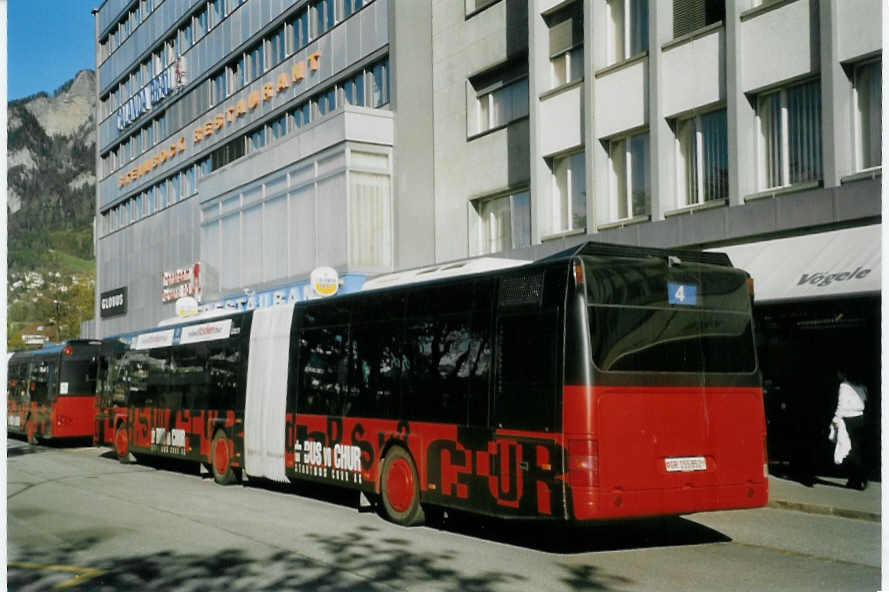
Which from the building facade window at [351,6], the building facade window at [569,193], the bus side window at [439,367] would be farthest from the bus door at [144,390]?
the building facade window at [351,6]

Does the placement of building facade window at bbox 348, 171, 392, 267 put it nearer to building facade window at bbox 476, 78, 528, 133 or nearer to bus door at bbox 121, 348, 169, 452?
building facade window at bbox 476, 78, 528, 133

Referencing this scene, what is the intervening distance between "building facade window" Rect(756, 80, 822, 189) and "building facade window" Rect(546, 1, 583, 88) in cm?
562

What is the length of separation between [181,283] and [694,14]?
2901cm

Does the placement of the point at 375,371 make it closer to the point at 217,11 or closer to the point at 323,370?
the point at 323,370

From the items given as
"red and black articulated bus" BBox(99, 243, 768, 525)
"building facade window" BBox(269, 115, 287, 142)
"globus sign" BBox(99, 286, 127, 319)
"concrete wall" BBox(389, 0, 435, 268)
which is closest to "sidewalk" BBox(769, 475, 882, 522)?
"red and black articulated bus" BBox(99, 243, 768, 525)

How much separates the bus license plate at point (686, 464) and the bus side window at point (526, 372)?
119 cm

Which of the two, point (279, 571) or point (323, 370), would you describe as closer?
point (279, 571)

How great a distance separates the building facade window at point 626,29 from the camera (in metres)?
20.8

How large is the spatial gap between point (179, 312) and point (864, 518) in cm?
2567

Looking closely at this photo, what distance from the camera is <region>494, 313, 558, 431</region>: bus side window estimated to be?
9.81 meters

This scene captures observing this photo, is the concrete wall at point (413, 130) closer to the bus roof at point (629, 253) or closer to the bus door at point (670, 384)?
the bus roof at point (629, 253)

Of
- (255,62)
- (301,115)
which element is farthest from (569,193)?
(255,62)

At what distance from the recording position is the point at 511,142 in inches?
1011

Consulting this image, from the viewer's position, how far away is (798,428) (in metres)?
19.0
